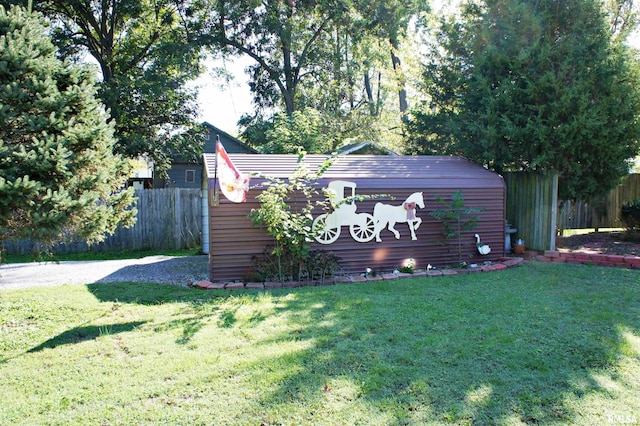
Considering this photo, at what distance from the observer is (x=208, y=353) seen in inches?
157

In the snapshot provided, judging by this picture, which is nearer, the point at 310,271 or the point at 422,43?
the point at 310,271

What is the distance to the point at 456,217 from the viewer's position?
311 inches

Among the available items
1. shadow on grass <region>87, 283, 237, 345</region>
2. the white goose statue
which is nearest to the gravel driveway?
shadow on grass <region>87, 283, 237, 345</region>

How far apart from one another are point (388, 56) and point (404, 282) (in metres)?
19.4

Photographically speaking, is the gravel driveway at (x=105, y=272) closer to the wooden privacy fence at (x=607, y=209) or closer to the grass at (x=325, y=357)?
the grass at (x=325, y=357)

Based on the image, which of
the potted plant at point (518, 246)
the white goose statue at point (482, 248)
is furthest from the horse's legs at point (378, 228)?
the potted plant at point (518, 246)

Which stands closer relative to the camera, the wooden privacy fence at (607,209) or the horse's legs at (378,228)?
the horse's legs at (378,228)

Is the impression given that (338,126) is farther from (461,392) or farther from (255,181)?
(461,392)

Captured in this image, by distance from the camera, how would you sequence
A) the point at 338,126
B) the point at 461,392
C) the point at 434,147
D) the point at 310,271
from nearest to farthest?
the point at 461,392 < the point at 310,271 < the point at 434,147 < the point at 338,126

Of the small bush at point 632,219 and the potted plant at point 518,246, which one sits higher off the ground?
the small bush at point 632,219

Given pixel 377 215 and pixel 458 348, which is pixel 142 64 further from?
pixel 458 348

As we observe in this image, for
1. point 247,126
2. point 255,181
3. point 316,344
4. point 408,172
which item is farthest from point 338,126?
point 316,344

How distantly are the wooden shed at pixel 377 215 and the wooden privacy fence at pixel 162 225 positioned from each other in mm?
4342

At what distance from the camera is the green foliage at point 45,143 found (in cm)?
453
